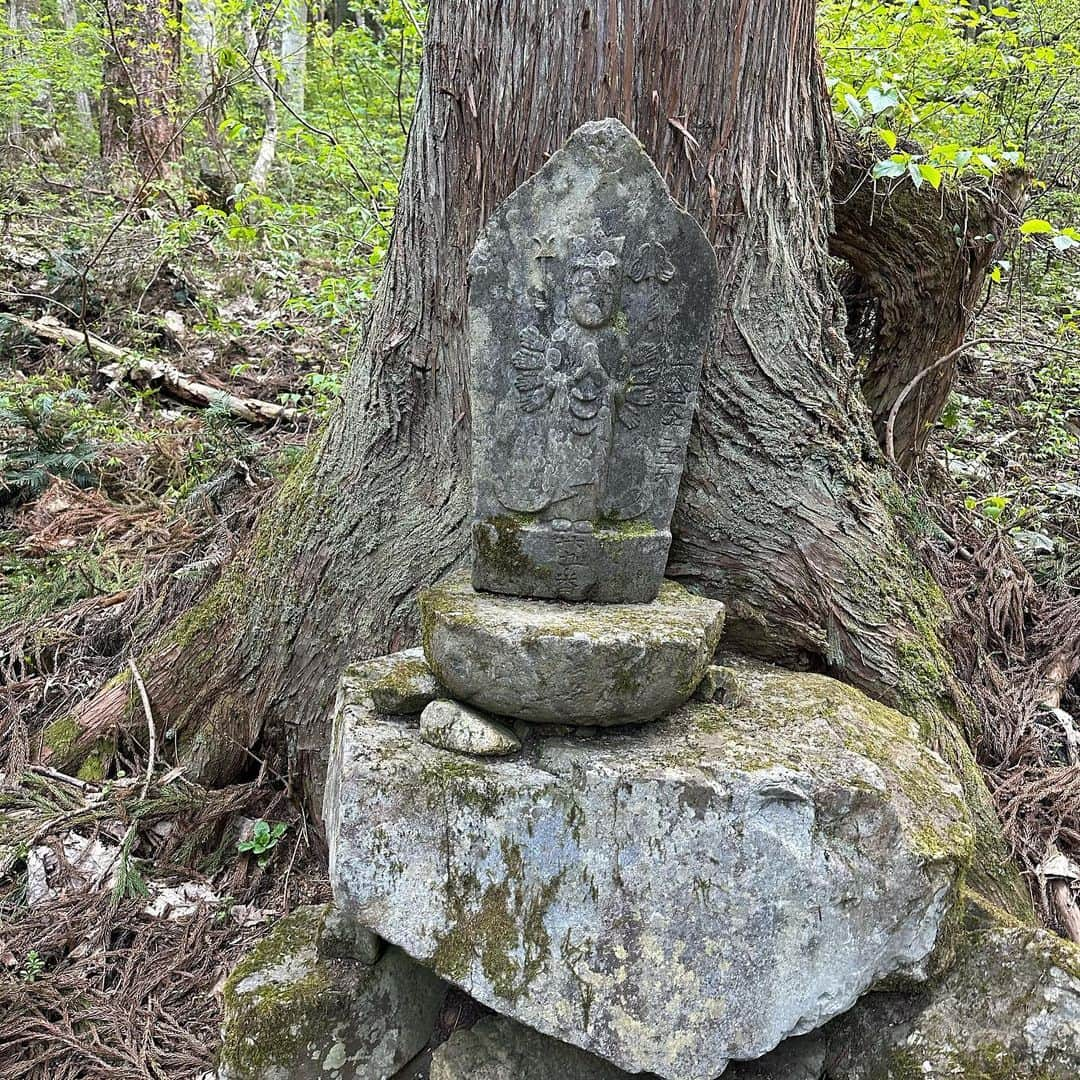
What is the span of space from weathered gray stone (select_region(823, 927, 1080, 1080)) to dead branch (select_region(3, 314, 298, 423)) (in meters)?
4.99

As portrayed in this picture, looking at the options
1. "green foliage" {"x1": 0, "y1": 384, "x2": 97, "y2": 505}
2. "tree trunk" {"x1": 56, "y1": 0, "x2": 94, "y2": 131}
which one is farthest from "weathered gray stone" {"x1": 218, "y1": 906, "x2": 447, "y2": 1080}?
"tree trunk" {"x1": 56, "y1": 0, "x2": 94, "y2": 131}

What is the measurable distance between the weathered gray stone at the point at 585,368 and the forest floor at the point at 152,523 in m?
1.59

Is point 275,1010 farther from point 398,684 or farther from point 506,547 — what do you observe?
point 506,547

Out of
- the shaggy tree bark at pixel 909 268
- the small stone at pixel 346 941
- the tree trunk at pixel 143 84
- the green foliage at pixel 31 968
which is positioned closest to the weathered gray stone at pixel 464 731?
the small stone at pixel 346 941

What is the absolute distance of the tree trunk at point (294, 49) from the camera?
351 inches

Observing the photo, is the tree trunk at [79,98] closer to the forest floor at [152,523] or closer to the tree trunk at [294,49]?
the tree trunk at [294,49]

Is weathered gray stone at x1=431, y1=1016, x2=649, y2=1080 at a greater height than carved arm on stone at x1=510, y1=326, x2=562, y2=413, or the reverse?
carved arm on stone at x1=510, y1=326, x2=562, y2=413

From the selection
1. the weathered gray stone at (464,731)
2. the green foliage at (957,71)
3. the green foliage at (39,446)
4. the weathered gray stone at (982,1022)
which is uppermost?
the green foliage at (957,71)

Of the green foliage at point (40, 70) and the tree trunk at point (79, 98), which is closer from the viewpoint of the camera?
the green foliage at point (40, 70)

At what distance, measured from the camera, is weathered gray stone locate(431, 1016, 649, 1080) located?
229cm

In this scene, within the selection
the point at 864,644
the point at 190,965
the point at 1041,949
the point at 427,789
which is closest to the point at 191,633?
the point at 190,965

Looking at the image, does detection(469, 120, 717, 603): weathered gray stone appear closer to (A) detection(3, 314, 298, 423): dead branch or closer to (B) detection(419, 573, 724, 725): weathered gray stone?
(B) detection(419, 573, 724, 725): weathered gray stone

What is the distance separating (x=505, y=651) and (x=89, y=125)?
462 inches

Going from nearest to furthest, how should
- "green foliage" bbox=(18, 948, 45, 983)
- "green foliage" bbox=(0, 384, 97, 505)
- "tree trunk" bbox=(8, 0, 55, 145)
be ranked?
1. "green foliage" bbox=(18, 948, 45, 983)
2. "green foliage" bbox=(0, 384, 97, 505)
3. "tree trunk" bbox=(8, 0, 55, 145)
